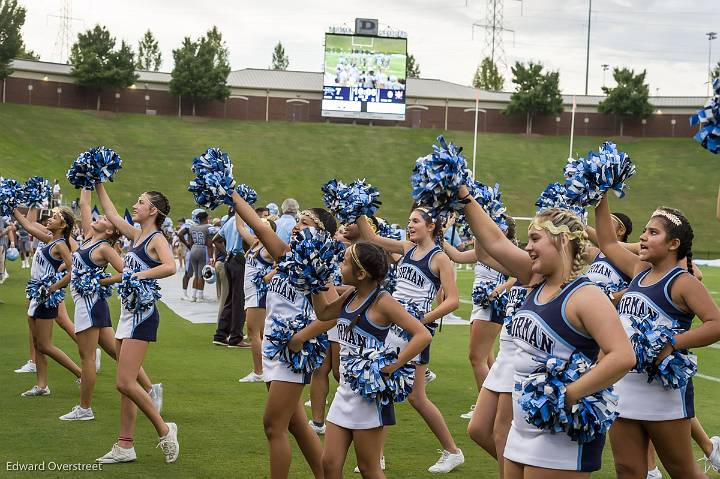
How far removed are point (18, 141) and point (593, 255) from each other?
46.6 m

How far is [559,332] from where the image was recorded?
335 centimetres

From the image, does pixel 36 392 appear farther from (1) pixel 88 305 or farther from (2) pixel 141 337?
(2) pixel 141 337

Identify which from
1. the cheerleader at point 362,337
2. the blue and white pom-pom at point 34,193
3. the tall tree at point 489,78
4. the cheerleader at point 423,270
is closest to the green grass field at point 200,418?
the cheerleader at point 423,270

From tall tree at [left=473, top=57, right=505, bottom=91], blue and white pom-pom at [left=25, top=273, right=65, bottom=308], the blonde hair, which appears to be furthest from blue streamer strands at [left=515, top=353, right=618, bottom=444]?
tall tree at [left=473, top=57, right=505, bottom=91]

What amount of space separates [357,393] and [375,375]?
0.13 m

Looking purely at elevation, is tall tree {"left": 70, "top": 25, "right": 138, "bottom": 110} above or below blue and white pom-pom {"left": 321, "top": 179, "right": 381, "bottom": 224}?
above

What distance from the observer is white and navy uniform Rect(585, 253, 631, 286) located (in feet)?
20.8

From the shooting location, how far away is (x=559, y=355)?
11.0 feet

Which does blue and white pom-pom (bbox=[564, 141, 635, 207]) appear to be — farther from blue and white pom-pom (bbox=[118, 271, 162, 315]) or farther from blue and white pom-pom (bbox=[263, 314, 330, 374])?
blue and white pom-pom (bbox=[118, 271, 162, 315])

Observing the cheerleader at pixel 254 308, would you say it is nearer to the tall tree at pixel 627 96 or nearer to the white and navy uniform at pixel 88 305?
the white and navy uniform at pixel 88 305

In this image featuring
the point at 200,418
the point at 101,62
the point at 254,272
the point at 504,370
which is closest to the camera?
the point at 504,370

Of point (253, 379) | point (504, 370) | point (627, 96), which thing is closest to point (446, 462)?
point (504, 370)

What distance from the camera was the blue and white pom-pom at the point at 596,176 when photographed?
12.5ft

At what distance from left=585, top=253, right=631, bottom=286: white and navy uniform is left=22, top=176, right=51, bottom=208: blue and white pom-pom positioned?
212 inches
